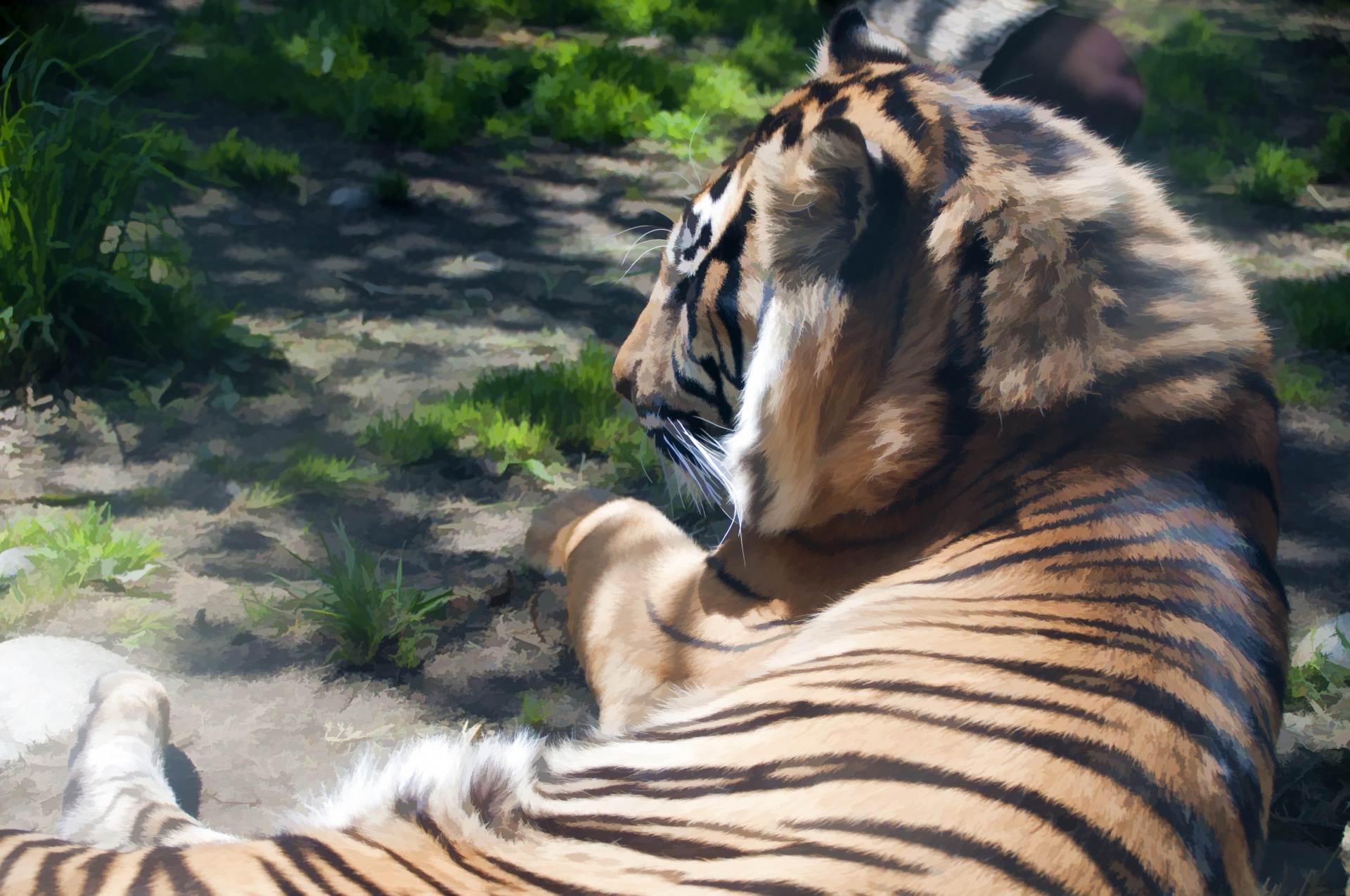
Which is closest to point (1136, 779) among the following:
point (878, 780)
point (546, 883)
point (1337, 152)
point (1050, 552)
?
point (878, 780)

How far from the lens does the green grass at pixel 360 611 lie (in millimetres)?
2195

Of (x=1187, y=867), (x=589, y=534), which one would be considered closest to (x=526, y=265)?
(x=589, y=534)

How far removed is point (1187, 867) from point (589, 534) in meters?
1.54

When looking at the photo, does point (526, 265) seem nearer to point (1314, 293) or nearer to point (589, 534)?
point (589, 534)

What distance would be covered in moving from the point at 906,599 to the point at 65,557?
6.33ft

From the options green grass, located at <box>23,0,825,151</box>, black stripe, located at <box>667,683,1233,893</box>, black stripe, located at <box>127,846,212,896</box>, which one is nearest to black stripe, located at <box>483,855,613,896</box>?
black stripe, located at <box>127,846,212,896</box>

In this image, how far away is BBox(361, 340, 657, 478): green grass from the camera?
9.72 feet

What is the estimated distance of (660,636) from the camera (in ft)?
6.52

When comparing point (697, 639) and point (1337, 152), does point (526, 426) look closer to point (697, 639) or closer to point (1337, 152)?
point (697, 639)

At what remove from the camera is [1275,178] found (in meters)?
4.84

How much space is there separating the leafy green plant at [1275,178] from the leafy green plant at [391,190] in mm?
3918

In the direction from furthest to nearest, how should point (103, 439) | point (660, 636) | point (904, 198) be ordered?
1. point (103, 439)
2. point (660, 636)
3. point (904, 198)

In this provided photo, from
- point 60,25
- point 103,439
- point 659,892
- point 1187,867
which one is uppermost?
point 60,25

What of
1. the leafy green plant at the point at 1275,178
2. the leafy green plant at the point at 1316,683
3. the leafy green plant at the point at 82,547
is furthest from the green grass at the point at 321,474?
the leafy green plant at the point at 1275,178
